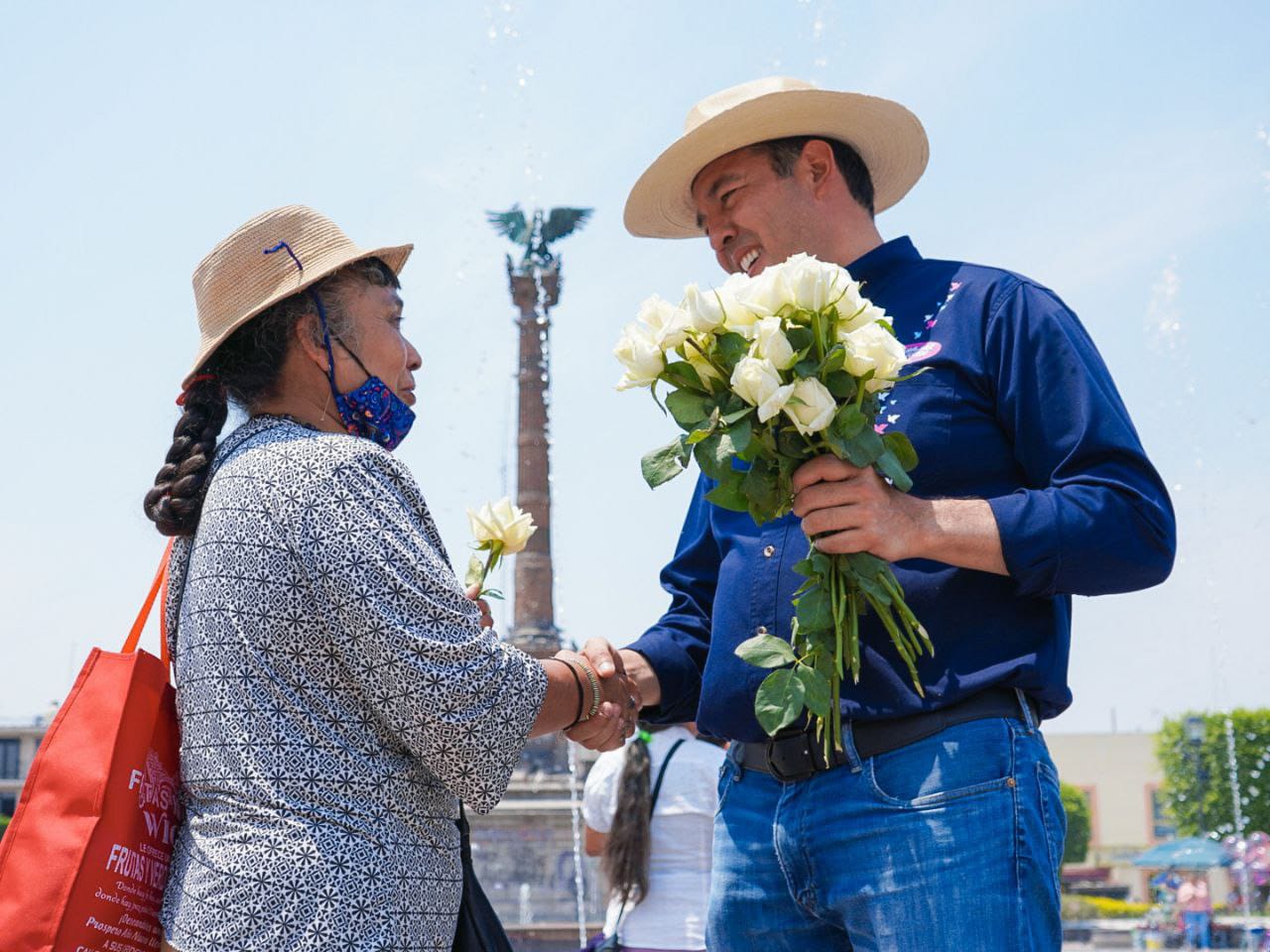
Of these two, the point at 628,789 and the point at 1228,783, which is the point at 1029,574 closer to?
the point at 628,789

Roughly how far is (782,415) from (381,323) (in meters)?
1.12

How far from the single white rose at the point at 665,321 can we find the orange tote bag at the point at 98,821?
1.17m

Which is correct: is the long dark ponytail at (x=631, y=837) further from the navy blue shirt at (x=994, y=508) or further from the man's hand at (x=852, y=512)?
the man's hand at (x=852, y=512)

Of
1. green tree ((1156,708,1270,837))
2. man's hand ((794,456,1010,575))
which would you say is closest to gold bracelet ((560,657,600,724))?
man's hand ((794,456,1010,575))

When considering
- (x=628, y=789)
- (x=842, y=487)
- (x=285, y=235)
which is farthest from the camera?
(x=628, y=789)

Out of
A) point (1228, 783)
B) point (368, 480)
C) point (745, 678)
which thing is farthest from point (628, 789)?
point (1228, 783)

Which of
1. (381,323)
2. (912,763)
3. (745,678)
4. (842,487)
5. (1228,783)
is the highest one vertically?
(1228,783)

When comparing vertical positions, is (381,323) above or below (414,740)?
above

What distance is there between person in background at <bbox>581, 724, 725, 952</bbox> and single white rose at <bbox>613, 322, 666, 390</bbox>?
3.24 m

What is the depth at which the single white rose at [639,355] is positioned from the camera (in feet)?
8.15

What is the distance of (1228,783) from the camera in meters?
51.0

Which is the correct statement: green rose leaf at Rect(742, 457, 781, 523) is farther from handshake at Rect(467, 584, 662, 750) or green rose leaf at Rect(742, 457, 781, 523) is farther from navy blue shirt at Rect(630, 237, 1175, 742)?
handshake at Rect(467, 584, 662, 750)

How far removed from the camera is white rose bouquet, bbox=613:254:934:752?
7.86ft

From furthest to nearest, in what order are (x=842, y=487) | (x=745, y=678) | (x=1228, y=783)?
(x=1228, y=783)
(x=745, y=678)
(x=842, y=487)
